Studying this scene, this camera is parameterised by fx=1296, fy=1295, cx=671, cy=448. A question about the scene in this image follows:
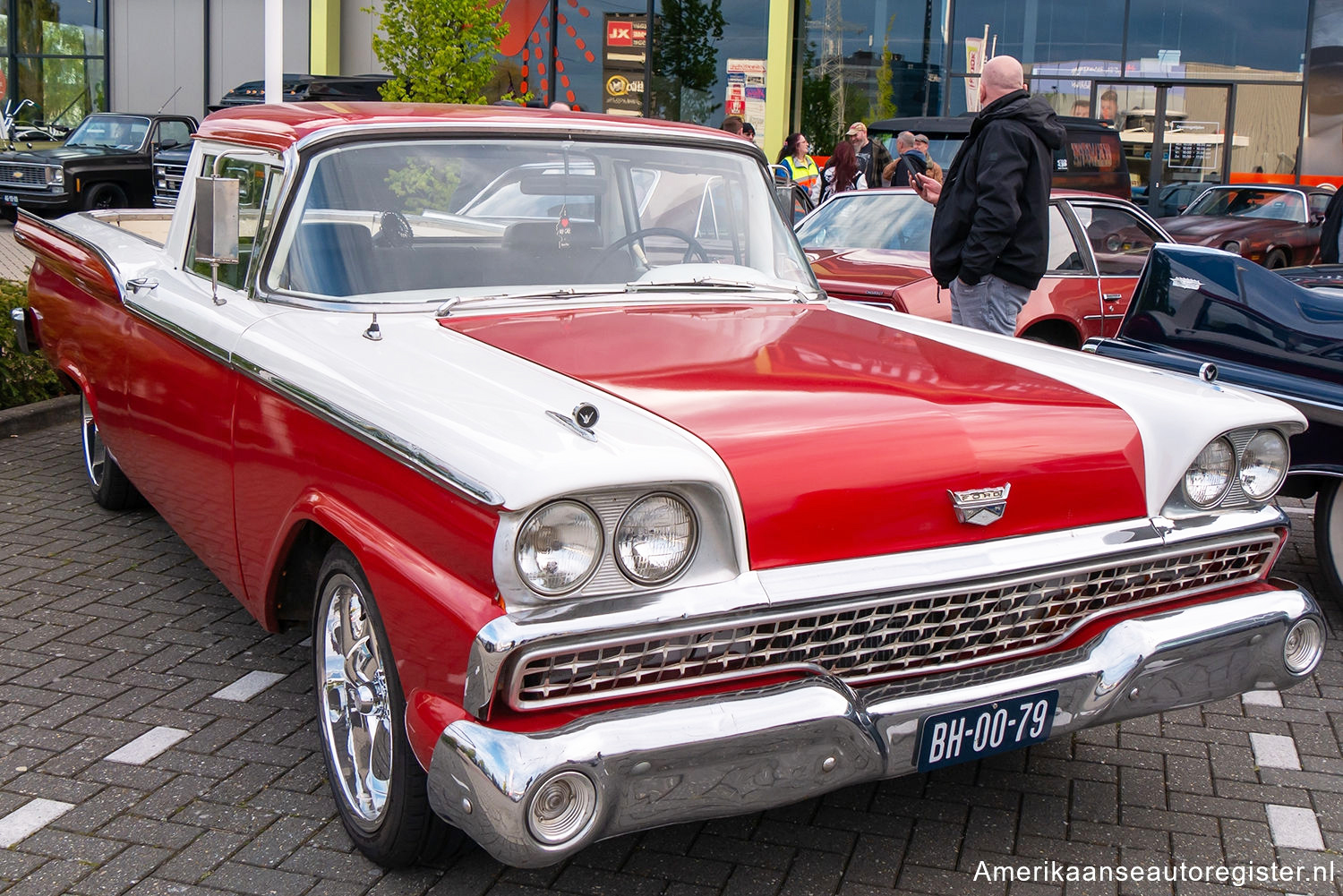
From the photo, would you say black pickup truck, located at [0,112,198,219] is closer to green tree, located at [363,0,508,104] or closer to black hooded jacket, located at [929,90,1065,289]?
green tree, located at [363,0,508,104]

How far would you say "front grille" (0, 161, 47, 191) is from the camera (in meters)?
17.1

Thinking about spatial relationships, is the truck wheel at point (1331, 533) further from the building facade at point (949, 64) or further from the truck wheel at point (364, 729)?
the building facade at point (949, 64)

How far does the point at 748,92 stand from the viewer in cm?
2050

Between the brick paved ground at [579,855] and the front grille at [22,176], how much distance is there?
1462 centimetres

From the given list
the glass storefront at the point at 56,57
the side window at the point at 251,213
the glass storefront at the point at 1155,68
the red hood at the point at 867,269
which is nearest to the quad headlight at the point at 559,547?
the side window at the point at 251,213

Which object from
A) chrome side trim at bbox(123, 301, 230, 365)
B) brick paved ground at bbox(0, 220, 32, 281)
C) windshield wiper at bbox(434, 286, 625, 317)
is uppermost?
windshield wiper at bbox(434, 286, 625, 317)

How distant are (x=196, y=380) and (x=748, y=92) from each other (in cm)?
1775

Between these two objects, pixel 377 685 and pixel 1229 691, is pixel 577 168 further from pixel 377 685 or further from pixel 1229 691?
pixel 1229 691

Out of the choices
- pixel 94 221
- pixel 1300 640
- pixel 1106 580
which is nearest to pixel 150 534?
pixel 94 221

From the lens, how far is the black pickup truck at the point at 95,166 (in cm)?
1709

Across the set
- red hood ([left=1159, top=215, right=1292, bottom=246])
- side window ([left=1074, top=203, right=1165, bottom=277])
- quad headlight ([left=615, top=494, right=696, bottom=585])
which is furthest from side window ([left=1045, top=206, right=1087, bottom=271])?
quad headlight ([left=615, top=494, right=696, bottom=585])

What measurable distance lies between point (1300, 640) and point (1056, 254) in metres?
5.52

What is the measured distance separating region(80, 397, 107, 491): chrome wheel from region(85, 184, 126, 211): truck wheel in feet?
41.7

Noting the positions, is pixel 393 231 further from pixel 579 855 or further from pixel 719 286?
pixel 579 855
